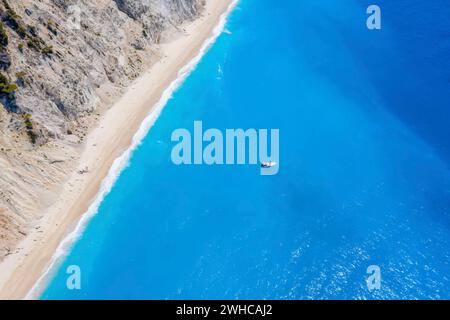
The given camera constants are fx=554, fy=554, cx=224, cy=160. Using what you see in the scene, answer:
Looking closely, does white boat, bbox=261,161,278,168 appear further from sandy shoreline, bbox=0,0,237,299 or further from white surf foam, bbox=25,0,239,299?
sandy shoreline, bbox=0,0,237,299

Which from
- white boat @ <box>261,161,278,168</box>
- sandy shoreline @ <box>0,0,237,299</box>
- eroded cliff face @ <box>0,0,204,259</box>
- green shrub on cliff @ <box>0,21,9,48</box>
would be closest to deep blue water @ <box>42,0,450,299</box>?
white boat @ <box>261,161,278,168</box>

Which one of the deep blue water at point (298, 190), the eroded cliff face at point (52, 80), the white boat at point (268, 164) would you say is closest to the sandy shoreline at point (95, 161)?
the eroded cliff face at point (52, 80)

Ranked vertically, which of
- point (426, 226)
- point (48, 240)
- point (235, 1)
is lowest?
point (426, 226)

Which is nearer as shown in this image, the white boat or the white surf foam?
the white surf foam

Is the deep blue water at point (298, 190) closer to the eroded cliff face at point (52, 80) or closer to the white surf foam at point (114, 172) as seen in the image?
the white surf foam at point (114, 172)

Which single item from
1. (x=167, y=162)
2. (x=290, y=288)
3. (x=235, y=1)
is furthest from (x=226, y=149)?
(x=235, y=1)

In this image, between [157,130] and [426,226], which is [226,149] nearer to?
[157,130]

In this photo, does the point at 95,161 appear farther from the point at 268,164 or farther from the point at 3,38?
the point at 268,164
